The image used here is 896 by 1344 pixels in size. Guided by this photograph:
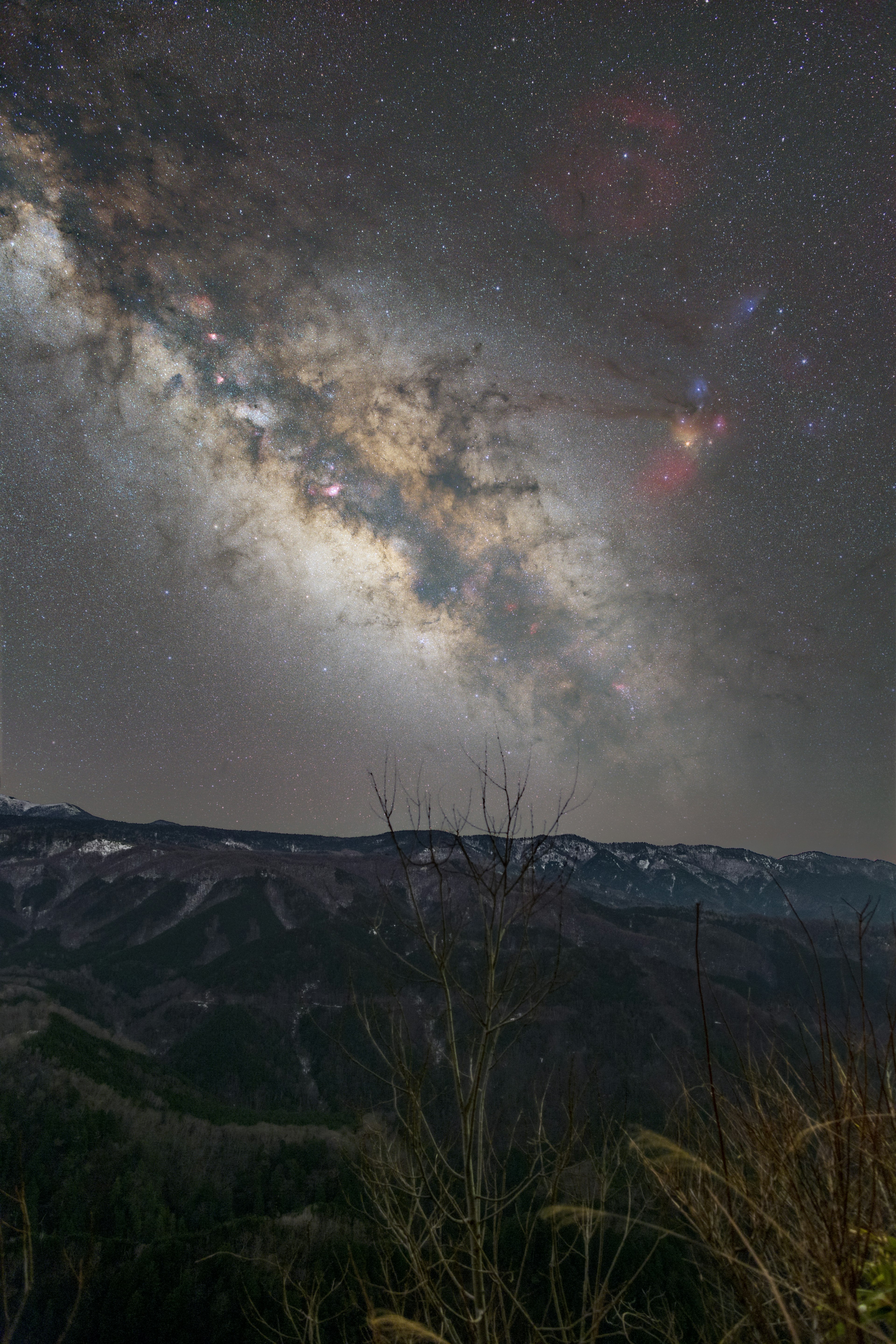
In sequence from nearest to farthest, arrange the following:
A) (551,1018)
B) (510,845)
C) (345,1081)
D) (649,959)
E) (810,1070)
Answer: (810,1070) < (510,845) < (345,1081) < (551,1018) < (649,959)

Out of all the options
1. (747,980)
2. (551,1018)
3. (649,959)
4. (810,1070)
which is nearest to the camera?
(810,1070)

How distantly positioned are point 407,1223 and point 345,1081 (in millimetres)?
102292

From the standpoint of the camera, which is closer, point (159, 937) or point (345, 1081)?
point (345, 1081)

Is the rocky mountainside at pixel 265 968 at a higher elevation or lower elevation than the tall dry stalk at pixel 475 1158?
lower

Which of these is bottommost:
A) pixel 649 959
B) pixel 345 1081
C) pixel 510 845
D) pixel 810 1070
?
pixel 345 1081

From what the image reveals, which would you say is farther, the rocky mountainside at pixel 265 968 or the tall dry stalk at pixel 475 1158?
the rocky mountainside at pixel 265 968

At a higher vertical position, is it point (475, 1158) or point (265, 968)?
point (475, 1158)

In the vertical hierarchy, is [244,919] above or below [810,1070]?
below

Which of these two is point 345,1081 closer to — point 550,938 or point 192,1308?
point 550,938

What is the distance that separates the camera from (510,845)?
4.98 m

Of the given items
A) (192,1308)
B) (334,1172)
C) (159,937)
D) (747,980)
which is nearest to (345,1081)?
(334,1172)

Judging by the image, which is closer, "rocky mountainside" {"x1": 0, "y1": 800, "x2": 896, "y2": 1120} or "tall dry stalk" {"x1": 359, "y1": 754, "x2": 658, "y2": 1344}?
"tall dry stalk" {"x1": 359, "y1": 754, "x2": 658, "y2": 1344}

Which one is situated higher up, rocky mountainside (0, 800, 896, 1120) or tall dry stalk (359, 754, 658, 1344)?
tall dry stalk (359, 754, 658, 1344)

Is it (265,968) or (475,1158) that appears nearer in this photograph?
(475,1158)
